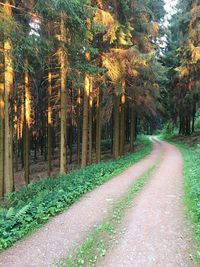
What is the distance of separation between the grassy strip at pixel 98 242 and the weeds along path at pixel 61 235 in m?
0.20

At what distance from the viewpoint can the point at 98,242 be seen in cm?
632

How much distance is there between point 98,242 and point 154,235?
117 cm

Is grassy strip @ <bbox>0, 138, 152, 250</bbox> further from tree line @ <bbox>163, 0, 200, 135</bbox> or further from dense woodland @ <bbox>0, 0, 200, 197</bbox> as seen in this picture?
tree line @ <bbox>163, 0, 200, 135</bbox>

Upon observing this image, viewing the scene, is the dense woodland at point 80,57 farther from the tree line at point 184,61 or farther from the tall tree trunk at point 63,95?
the tree line at point 184,61

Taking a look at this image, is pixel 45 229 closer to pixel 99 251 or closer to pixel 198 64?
pixel 99 251

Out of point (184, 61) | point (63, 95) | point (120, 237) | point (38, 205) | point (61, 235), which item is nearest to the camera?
point (120, 237)

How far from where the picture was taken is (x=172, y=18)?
3162 centimetres

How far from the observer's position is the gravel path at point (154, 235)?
5531mm

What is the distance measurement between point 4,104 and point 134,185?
548 centimetres

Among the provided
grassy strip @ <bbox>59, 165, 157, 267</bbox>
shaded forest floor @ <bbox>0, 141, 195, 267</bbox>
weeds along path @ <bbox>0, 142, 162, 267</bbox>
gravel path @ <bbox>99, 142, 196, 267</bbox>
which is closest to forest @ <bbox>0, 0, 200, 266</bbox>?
weeds along path @ <bbox>0, 142, 162, 267</bbox>

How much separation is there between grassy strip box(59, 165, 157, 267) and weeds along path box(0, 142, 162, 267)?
0.20m

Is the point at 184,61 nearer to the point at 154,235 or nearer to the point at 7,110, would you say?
the point at 7,110

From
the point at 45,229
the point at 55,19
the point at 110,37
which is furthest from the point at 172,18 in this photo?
the point at 45,229

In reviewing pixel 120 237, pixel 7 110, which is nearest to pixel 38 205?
pixel 120 237
